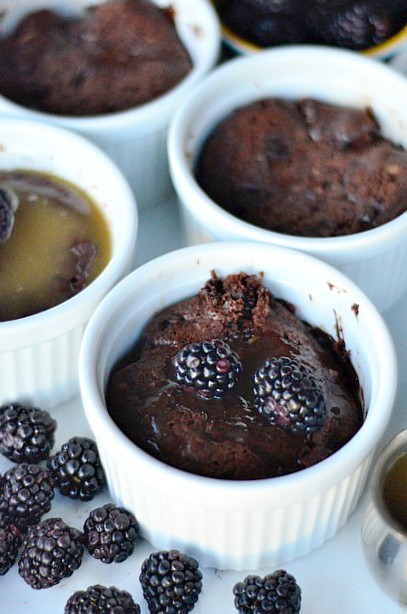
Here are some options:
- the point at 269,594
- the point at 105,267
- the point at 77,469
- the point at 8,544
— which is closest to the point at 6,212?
the point at 105,267

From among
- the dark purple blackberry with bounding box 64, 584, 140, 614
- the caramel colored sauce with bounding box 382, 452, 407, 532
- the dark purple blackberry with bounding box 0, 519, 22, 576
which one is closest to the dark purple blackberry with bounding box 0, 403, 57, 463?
the dark purple blackberry with bounding box 0, 519, 22, 576

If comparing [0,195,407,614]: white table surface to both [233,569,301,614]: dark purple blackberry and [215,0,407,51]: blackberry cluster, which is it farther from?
[215,0,407,51]: blackberry cluster

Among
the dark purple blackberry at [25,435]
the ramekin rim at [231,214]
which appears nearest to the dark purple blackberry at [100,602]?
the dark purple blackberry at [25,435]

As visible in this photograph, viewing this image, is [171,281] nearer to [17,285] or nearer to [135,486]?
[17,285]

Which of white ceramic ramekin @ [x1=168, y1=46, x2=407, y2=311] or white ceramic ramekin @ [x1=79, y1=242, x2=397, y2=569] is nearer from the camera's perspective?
white ceramic ramekin @ [x1=79, y1=242, x2=397, y2=569]

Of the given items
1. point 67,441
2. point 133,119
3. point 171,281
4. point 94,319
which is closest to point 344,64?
point 133,119

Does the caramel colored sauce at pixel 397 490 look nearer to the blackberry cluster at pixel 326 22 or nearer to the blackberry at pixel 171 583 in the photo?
the blackberry at pixel 171 583

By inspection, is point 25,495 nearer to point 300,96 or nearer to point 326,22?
point 300,96
